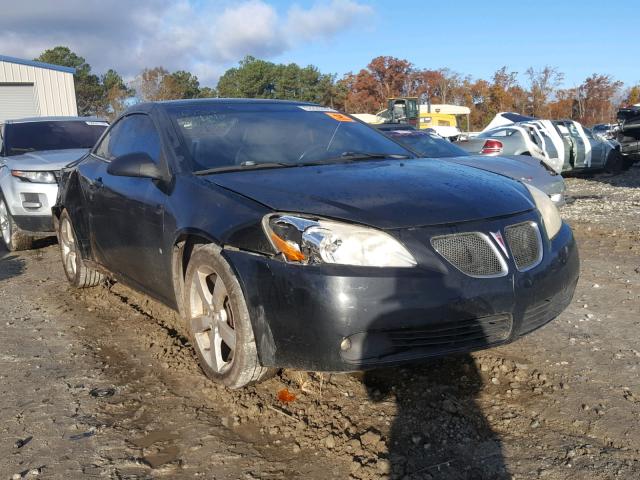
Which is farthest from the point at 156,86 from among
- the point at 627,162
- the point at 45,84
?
the point at 627,162

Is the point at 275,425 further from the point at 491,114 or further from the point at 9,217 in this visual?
the point at 491,114

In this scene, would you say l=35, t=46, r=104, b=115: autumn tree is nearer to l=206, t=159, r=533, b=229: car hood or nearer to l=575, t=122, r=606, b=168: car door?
l=575, t=122, r=606, b=168: car door

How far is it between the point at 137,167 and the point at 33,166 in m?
4.29

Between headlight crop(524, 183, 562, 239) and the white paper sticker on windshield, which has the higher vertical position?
the white paper sticker on windshield

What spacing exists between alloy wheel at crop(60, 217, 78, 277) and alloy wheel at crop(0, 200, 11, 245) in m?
2.35

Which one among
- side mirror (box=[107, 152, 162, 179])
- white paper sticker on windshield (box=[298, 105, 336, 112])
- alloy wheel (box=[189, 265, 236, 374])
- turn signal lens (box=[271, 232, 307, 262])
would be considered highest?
white paper sticker on windshield (box=[298, 105, 336, 112])

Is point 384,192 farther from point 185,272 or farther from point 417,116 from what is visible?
point 417,116

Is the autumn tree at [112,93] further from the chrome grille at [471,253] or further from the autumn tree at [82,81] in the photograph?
the chrome grille at [471,253]

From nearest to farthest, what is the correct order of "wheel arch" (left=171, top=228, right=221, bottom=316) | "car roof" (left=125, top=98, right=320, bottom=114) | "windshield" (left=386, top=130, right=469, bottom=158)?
"wheel arch" (left=171, top=228, right=221, bottom=316)
"car roof" (left=125, top=98, right=320, bottom=114)
"windshield" (left=386, top=130, right=469, bottom=158)

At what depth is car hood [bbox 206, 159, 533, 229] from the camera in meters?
2.71

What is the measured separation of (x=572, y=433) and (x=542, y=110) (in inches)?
1982

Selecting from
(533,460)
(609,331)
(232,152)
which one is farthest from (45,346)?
(609,331)

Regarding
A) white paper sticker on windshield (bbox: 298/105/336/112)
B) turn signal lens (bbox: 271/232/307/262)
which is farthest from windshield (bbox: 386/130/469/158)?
turn signal lens (bbox: 271/232/307/262)

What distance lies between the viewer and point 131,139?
4234 millimetres
